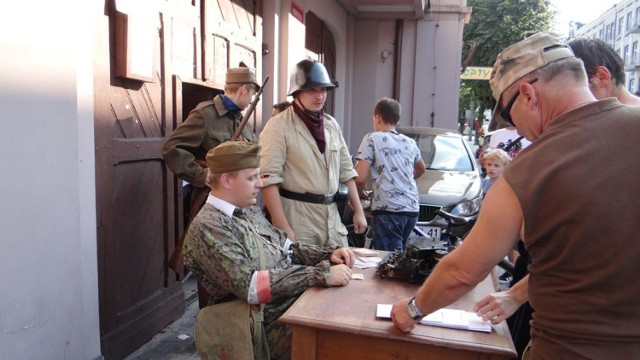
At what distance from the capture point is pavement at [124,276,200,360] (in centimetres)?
333

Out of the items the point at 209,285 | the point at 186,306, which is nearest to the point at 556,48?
the point at 209,285

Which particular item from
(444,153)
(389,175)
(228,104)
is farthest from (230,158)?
(444,153)

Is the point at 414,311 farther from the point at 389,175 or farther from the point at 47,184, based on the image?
the point at 389,175

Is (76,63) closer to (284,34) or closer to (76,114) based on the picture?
(76,114)

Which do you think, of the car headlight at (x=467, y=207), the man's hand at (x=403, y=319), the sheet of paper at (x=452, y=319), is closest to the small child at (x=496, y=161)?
the car headlight at (x=467, y=207)

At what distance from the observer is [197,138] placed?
3.25 meters

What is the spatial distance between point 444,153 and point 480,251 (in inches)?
213

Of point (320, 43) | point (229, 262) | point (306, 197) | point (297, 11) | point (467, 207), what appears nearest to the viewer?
point (229, 262)

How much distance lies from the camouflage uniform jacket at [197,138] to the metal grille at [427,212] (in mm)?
2451

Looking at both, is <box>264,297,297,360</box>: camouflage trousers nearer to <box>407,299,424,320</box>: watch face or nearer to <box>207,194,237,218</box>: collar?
<box>207,194,237,218</box>: collar

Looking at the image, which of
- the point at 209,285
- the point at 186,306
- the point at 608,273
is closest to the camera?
the point at 608,273

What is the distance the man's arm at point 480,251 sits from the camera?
1.30 m

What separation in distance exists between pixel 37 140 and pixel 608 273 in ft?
7.63

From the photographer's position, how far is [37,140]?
2.35 m
